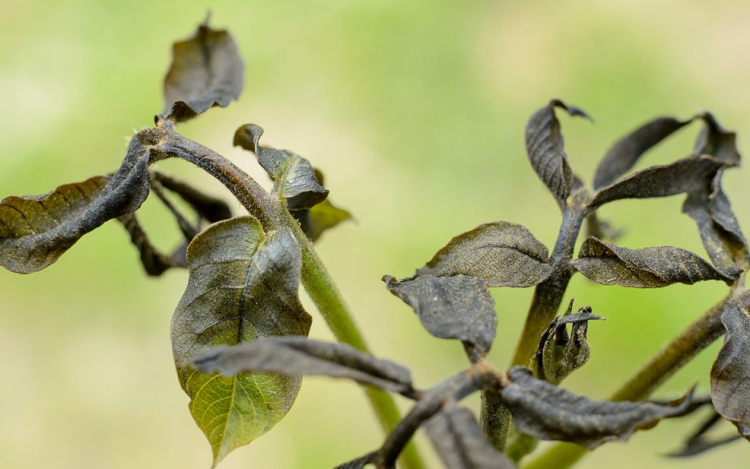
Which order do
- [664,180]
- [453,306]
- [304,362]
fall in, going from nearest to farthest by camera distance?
[304,362]
[453,306]
[664,180]

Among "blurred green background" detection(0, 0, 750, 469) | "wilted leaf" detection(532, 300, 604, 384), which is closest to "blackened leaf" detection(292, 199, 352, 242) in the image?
"wilted leaf" detection(532, 300, 604, 384)

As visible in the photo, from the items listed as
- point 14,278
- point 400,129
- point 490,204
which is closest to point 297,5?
point 400,129

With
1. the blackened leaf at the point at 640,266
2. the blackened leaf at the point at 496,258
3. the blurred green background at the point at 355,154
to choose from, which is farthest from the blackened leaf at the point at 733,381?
the blurred green background at the point at 355,154

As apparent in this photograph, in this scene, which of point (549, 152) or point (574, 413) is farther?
point (549, 152)

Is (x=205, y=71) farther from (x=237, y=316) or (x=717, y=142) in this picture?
(x=717, y=142)

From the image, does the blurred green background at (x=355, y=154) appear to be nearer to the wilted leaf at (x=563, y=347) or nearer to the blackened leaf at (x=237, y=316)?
the wilted leaf at (x=563, y=347)

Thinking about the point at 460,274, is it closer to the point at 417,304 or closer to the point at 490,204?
the point at 417,304

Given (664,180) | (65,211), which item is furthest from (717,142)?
(65,211)
